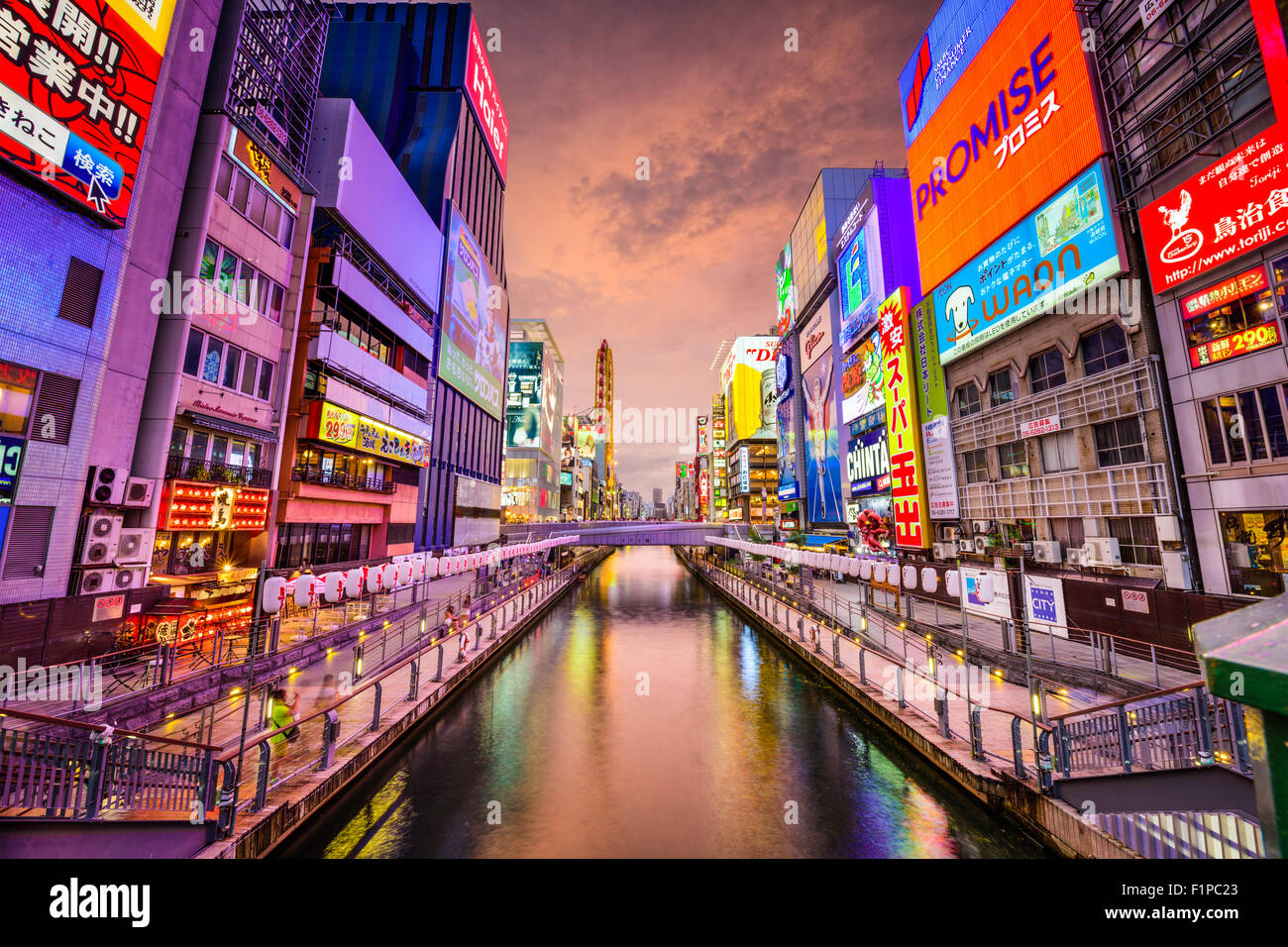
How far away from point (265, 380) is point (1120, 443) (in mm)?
36304

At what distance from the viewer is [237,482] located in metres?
20.2

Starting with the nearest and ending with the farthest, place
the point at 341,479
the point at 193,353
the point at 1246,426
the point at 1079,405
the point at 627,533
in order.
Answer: the point at 1246,426
the point at 193,353
the point at 1079,405
the point at 341,479
the point at 627,533

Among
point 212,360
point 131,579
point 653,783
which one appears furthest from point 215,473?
point 653,783

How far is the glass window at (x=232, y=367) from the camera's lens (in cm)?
1991

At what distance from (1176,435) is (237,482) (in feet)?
118

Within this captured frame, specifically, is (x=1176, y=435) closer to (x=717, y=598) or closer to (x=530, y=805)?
(x=530, y=805)

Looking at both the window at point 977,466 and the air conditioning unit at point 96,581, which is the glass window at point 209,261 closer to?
the air conditioning unit at point 96,581

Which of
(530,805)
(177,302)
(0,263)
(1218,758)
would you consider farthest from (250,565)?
(1218,758)

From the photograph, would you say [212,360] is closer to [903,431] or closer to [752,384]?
[903,431]

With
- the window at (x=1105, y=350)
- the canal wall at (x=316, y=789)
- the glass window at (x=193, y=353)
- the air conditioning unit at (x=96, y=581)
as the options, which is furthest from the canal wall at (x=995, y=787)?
the glass window at (x=193, y=353)

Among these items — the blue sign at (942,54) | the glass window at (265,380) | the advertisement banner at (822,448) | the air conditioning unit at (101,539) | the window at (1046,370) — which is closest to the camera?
the air conditioning unit at (101,539)

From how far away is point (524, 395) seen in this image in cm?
8025

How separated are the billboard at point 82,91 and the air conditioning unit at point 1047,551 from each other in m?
35.9

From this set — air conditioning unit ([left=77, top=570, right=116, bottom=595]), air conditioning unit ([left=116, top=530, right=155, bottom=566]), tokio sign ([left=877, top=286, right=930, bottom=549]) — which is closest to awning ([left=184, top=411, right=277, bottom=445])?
air conditioning unit ([left=116, top=530, right=155, bottom=566])
